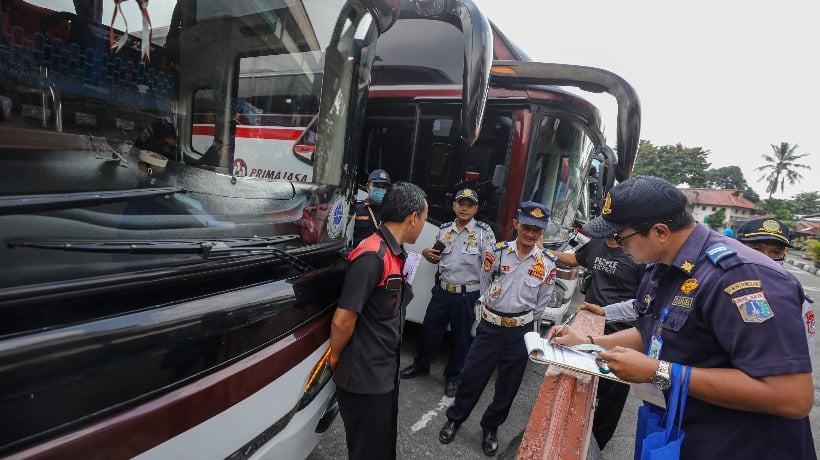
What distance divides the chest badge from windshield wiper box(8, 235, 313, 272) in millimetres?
1365

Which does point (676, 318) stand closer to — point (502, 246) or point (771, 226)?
point (502, 246)

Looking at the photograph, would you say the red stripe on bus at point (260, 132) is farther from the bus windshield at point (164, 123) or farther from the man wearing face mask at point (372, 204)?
the man wearing face mask at point (372, 204)

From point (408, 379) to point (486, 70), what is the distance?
2671 millimetres

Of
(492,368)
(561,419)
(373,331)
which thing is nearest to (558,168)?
(492,368)

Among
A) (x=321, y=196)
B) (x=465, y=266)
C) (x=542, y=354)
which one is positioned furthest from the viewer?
(x=465, y=266)

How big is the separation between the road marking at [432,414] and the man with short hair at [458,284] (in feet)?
0.41

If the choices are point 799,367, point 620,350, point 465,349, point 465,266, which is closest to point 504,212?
point 465,266

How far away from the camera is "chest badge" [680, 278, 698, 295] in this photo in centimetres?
133

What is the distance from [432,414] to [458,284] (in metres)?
1.06

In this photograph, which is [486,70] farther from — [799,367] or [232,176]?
[799,367]

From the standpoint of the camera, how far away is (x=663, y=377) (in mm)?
1282

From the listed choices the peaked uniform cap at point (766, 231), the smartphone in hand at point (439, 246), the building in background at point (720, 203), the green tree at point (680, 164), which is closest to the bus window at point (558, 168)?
the smartphone in hand at point (439, 246)

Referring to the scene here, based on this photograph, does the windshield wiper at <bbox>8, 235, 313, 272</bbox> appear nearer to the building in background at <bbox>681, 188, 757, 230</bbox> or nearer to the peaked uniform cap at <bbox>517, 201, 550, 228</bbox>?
the peaked uniform cap at <bbox>517, 201, 550, 228</bbox>

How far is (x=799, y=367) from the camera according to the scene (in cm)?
111
